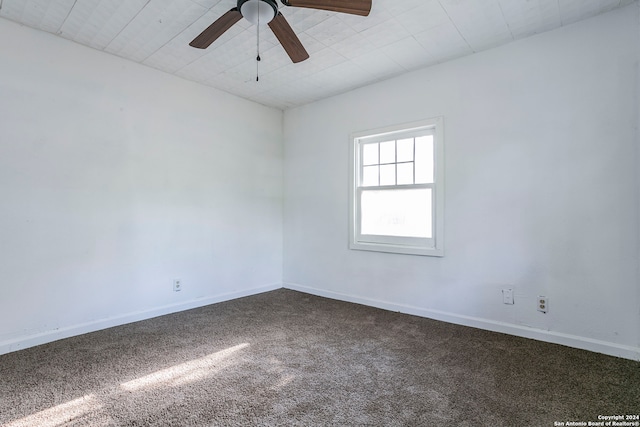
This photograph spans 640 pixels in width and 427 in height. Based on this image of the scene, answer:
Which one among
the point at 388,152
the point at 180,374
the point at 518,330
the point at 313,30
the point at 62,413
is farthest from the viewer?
the point at 388,152

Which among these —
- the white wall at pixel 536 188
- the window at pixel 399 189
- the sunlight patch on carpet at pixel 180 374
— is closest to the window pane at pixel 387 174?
the window at pixel 399 189

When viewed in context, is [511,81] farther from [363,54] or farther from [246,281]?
[246,281]

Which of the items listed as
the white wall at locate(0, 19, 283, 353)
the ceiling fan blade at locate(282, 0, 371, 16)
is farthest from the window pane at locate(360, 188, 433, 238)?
the ceiling fan blade at locate(282, 0, 371, 16)

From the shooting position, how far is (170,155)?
3406mm

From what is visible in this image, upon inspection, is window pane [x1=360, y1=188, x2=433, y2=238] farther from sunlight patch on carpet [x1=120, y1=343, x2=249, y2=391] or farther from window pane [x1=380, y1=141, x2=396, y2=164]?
sunlight patch on carpet [x1=120, y1=343, x2=249, y2=391]

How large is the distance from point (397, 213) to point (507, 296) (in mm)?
1296

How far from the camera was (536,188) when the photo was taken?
8.72 feet

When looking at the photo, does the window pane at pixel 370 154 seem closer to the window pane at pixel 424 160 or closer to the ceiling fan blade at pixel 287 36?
the window pane at pixel 424 160

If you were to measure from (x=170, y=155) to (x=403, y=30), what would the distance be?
2520 mm

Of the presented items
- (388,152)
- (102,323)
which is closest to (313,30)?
(388,152)

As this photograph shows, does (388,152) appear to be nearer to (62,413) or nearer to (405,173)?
(405,173)

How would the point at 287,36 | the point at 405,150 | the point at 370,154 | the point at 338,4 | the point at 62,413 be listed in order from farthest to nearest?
1. the point at 370,154
2. the point at 405,150
3. the point at 287,36
4. the point at 338,4
5. the point at 62,413

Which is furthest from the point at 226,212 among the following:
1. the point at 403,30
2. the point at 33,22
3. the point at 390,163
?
the point at 403,30

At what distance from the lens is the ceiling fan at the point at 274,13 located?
183 cm
